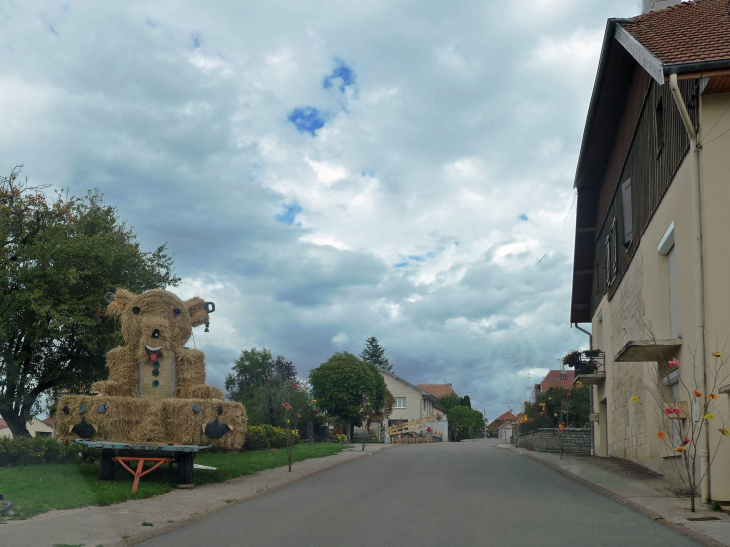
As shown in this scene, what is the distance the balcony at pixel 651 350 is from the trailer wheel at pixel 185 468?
8.96 m

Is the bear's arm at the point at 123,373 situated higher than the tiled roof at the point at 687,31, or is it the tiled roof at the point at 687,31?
the tiled roof at the point at 687,31

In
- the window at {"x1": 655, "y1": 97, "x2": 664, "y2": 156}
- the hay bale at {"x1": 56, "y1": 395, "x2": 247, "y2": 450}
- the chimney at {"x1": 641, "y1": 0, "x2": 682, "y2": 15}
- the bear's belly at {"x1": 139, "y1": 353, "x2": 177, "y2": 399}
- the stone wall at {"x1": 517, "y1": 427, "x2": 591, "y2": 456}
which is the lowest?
the stone wall at {"x1": 517, "y1": 427, "x2": 591, "y2": 456}

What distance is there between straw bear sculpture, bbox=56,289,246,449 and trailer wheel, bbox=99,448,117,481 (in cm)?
30

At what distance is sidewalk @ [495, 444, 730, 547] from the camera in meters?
8.12

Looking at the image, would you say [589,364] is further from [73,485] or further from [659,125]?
[73,485]

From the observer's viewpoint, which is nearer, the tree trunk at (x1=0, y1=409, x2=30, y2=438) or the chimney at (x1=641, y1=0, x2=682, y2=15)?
the chimney at (x1=641, y1=0, x2=682, y2=15)

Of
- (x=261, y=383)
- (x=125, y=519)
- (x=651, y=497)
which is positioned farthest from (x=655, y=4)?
(x=261, y=383)

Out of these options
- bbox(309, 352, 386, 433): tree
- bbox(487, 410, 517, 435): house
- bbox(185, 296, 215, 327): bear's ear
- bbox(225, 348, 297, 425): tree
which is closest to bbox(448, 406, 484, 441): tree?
bbox(225, 348, 297, 425): tree

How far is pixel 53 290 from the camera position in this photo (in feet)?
74.1

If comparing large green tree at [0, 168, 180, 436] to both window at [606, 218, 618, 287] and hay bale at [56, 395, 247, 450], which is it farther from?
window at [606, 218, 618, 287]

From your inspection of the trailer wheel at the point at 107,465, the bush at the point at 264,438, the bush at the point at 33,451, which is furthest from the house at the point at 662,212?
the bush at the point at 264,438

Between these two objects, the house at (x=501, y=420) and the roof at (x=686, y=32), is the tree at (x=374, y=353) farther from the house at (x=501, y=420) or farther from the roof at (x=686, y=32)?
the roof at (x=686, y=32)

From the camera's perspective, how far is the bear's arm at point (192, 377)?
14914 mm

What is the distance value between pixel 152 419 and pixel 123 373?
1700mm
